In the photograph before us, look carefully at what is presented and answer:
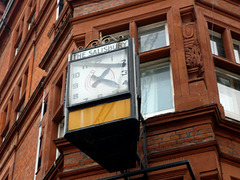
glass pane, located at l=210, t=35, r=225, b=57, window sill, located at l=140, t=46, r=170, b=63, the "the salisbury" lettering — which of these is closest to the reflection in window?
glass pane, located at l=210, t=35, r=225, b=57

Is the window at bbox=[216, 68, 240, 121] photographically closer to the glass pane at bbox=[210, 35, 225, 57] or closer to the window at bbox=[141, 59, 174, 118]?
the glass pane at bbox=[210, 35, 225, 57]

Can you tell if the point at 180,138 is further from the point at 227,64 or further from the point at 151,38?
the point at 151,38

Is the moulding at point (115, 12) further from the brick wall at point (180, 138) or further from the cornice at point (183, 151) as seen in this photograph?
the cornice at point (183, 151)

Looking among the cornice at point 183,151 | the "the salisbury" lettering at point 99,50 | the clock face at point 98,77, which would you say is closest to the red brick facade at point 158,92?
the cornice at point 183,151

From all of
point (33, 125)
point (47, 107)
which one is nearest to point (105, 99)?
point (47, 107)

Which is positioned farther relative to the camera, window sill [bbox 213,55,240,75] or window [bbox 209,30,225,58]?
window [bbox 209,30,225,58]

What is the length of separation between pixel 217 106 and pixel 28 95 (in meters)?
8.72

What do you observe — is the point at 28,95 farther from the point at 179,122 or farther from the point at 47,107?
the point at 179,122

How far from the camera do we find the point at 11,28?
22.6 meters

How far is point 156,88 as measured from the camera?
1088 cm

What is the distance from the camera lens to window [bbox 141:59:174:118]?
10.5m

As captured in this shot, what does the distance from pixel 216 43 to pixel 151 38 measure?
128cm

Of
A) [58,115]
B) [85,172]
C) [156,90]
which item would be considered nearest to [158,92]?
[156,90]

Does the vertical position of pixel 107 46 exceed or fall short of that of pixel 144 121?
it exceeds it
